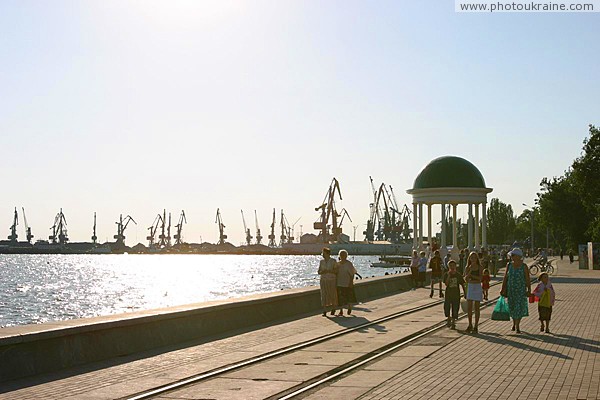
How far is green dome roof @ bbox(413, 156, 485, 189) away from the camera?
52.1m

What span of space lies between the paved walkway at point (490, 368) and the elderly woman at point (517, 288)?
1.50 ft

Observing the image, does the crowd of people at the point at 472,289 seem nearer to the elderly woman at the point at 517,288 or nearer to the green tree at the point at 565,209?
the elderly woman at the point at 517,288

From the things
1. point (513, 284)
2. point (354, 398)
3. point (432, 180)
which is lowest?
point (354, 398)

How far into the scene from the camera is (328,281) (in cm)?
2283

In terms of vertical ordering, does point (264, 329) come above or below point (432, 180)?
below

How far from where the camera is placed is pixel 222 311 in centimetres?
1905

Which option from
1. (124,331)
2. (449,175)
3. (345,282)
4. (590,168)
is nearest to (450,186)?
(449,175)

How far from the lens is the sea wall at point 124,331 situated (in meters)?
12.6

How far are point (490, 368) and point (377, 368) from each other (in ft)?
5.42

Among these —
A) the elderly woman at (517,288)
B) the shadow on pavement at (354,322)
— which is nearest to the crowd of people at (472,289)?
the elderly woman at (517,288)

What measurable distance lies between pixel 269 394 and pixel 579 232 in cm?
7821

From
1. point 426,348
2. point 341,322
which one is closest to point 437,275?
point 341,322

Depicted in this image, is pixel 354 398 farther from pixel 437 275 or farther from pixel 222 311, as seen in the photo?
pixel 437 275

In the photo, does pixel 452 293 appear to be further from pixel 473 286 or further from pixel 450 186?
pixel 450 186
